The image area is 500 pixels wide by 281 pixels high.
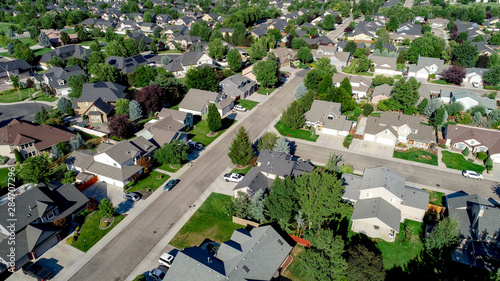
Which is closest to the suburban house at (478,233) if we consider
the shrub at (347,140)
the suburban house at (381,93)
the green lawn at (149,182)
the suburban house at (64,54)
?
the shrub at (347,140)

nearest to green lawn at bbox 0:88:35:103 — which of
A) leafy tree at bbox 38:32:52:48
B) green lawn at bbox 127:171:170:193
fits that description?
leafy tree at bbox 38:32:52:48

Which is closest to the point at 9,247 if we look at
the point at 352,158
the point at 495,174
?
the point at 352,158

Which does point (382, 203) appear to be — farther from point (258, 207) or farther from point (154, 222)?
point (154, 222)

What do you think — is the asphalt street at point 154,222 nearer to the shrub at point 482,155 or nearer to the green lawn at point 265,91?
the green lawn at point 265,91

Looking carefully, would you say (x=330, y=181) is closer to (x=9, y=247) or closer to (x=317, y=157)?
(x=317, y=157)

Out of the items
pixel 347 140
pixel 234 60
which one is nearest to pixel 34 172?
pixel 347 140

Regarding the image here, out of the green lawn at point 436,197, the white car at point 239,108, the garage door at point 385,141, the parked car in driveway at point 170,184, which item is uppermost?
the parked car in driveway at point 170,184

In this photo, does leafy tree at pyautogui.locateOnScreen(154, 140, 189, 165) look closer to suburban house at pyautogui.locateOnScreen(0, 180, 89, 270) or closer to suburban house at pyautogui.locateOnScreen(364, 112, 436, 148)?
suburban house at pyautogui.locateOnScreen(0, 180, 89, 270)
